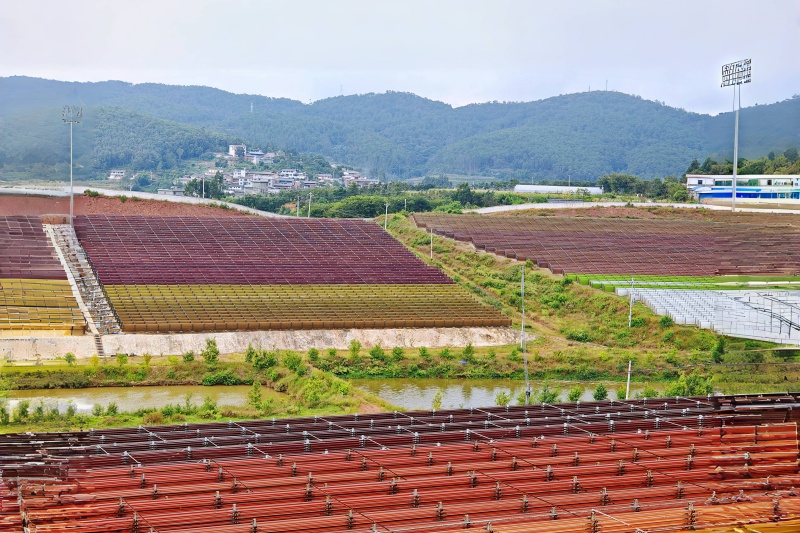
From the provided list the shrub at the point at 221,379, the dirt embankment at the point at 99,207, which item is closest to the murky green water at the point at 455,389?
the shrub at the point at 221,379

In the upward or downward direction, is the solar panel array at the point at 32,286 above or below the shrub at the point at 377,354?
above

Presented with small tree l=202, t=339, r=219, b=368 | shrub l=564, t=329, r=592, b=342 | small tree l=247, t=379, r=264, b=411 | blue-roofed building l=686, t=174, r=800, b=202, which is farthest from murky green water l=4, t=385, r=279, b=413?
blue-roofed building l=686, t=174, r=800, b=202

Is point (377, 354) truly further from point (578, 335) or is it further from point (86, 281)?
point (86, 281)

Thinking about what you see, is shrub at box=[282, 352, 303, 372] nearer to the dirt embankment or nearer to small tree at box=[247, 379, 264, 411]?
small tree at box=[247, 379, 264, 411]

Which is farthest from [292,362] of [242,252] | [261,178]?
[261,178]

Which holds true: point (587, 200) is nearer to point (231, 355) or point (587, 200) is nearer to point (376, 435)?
point (231, 355)

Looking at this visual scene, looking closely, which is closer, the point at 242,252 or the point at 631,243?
the point at 242,252

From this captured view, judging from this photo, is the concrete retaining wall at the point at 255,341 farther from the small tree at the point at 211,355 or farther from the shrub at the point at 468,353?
the shrub at the point at 468,353
